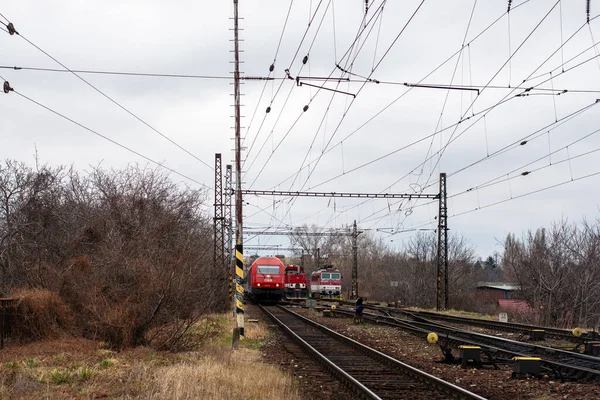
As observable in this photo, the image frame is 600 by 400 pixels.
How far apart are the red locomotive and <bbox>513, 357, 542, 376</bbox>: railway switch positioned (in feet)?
151

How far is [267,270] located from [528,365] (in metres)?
40.3

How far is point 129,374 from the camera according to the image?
40.1ft

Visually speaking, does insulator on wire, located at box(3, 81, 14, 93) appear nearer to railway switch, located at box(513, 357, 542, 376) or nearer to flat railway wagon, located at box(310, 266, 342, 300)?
railway switch, located at box(513, 357, 542, 376)

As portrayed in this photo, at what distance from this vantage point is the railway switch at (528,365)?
12789mm

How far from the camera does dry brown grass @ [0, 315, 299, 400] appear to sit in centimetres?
1045

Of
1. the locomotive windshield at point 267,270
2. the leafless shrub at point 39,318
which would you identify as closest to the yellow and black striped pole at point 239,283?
the leafless shrub at point 39,318

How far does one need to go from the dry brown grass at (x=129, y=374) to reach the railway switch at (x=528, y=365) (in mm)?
4713

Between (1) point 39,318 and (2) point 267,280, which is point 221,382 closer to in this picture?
(1) point 39,318

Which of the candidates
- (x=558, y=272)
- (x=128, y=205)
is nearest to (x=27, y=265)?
(x=128, y=205)

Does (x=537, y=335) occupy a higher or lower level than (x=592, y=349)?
lower

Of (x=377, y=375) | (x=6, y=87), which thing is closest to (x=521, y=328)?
(x=377, y=375)

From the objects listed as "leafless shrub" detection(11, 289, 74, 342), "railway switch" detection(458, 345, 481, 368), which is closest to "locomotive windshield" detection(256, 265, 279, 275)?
"leafless shrub" detection(11, 289, 74, 342)

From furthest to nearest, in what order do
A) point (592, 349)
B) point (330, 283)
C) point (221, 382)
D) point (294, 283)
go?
point (330, 283) → point (294, 283) → point (592, 349) → point (221, 382)

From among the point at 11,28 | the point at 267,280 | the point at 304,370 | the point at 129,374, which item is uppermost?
the point at 11,28
